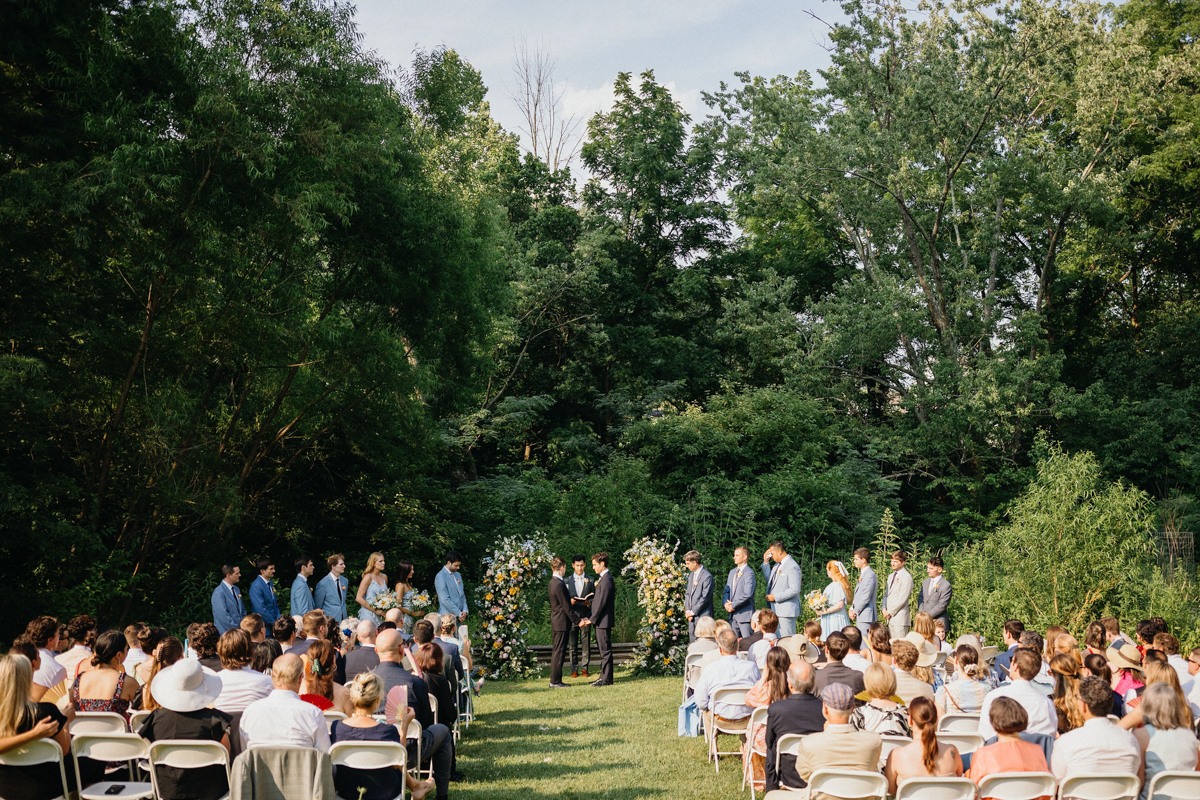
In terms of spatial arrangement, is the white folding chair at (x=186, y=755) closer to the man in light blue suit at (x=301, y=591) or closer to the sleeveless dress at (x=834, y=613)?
the man in light blue suit at (x=301, y=591)

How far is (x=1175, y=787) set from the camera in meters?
4.59

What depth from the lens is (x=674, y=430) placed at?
21.0 metres

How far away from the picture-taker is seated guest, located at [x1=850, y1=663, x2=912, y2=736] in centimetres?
521

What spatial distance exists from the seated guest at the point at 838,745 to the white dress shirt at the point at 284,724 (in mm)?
2593

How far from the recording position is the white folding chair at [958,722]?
581 centimetres

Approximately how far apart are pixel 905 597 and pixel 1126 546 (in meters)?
3.15

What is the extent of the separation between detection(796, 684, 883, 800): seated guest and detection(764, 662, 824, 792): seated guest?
614mm

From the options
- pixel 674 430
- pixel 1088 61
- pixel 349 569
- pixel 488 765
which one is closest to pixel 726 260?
pixel 674 430

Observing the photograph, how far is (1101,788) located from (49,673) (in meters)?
6.57

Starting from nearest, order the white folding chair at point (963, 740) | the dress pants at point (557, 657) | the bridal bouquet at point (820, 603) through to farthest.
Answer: the white folding chair at point (963, 740), the bridal bouquet at point (820, 603), the dress pants at point (557, 657)

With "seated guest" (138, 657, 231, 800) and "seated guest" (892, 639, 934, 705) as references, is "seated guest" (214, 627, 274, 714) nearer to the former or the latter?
"seated guest" (138, 657, 231, 800)

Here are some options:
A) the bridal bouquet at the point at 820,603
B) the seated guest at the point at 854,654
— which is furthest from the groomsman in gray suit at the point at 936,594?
the seated guest at the point at 854,654

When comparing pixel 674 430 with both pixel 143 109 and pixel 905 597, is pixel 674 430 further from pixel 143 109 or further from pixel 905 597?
pixel 143 109

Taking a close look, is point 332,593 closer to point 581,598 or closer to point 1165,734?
point 581,598
